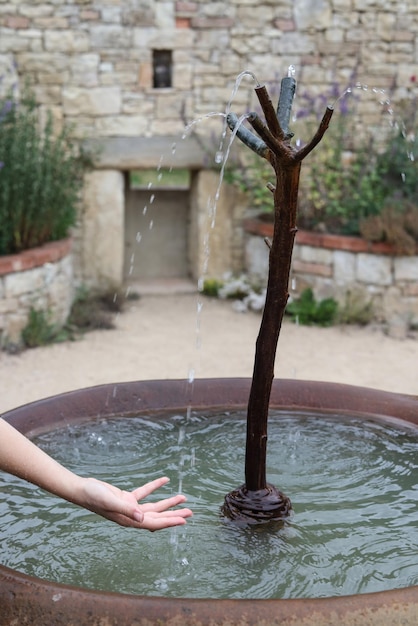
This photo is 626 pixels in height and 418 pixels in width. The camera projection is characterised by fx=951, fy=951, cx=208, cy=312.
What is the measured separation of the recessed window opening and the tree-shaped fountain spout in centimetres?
628

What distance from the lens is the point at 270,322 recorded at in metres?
2.40

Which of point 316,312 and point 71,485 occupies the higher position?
point 71,485

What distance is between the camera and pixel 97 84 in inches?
331

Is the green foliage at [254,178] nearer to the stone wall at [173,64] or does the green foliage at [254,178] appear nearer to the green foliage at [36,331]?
the stone wall at [173,64]

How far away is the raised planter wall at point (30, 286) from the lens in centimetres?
698

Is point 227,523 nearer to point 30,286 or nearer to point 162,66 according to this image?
point 30,286

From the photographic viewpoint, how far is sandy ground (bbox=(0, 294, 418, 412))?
6.42 meters

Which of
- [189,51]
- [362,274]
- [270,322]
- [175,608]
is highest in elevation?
[189,51]

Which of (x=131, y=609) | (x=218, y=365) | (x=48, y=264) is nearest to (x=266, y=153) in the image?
(x=131, y=609)

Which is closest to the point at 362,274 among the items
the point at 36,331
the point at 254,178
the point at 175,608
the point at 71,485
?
the point at 254,178

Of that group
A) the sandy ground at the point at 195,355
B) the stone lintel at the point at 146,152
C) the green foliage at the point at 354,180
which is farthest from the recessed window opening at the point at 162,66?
the sandy ground at the point at 195,355

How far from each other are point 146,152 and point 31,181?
57.5 inches

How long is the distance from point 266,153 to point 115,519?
1.02 m

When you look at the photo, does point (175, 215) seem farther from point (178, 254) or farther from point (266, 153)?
point (266, 153)
